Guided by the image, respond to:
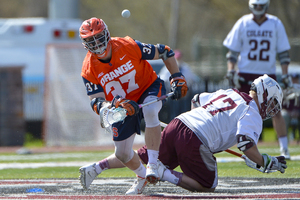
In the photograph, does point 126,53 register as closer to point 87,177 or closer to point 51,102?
point 87,177

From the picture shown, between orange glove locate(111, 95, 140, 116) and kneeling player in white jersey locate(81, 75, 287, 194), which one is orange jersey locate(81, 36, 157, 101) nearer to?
orange glove locate(111, 95, 140, 116)

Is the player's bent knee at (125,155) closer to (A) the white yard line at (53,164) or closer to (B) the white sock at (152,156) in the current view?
(B) the white sock at (152,156)

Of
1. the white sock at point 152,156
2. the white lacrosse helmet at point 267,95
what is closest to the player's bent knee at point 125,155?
the white sock at point 152,156

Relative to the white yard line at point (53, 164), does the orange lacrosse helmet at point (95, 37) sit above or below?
above

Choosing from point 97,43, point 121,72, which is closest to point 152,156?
point 121,72

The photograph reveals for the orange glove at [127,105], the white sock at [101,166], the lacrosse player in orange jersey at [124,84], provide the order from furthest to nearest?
the white sock at [101,166], the lacrosse player in orange jersey at [124,84], the orange glove at [127,105]

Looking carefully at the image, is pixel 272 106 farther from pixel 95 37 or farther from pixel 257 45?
pixel 257 45

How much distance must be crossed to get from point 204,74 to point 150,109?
50.1 ft

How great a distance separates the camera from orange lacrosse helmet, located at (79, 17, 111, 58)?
503 centimetres

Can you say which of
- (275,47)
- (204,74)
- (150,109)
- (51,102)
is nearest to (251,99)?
(150,109)

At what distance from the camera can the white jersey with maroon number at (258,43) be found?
315 inches

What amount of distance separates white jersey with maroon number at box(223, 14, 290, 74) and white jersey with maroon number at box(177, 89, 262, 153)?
3.10 meters

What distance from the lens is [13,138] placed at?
1341 centimetres

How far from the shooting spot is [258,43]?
804 centimetres
